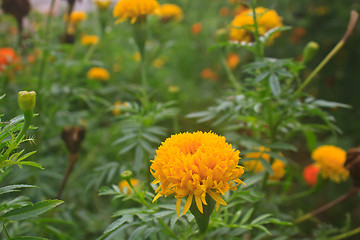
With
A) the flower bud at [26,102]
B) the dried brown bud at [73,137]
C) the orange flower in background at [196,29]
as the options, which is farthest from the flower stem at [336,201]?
the orange flower in background at [196,29]

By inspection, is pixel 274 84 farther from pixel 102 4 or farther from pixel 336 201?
pixel 102 4

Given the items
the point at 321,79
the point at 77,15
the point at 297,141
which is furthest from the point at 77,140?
the point at 321,79

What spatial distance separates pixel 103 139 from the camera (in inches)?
64.1

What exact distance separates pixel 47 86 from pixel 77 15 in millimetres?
657

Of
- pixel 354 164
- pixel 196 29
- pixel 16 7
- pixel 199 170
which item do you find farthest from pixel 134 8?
pixel 196 29

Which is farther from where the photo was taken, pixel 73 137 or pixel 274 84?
pixel 73 137

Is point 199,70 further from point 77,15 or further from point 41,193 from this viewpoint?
point 41,193

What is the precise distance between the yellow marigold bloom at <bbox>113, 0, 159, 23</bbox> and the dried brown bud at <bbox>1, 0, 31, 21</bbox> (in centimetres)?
50

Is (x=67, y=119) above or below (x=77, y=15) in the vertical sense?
below

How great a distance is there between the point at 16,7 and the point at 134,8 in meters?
0.59

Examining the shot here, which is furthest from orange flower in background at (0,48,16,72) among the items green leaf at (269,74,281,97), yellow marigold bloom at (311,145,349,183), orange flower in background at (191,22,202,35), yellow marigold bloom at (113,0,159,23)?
orange flower in background at (191,22,202,35)

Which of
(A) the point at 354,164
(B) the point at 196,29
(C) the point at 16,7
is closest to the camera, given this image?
(A) the point at 354,164

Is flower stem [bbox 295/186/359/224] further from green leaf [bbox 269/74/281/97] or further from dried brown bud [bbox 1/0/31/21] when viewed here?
dried brown bud [bbox 1/0/31/21]

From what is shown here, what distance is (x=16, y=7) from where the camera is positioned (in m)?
1.36
